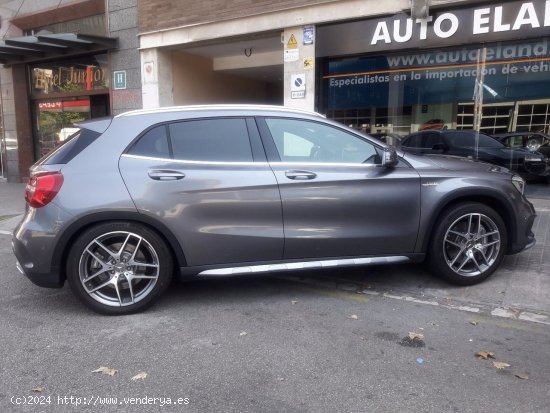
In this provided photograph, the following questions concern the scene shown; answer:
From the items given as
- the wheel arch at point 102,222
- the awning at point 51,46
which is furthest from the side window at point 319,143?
the awning at point 51,46

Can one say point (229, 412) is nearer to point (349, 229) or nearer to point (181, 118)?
point (349, 229)

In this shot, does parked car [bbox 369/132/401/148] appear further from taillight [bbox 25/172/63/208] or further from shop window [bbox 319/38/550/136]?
taillight [bbox 25/172/63/208]

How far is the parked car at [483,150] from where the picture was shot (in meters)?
8.38

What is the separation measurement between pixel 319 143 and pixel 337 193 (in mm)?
511

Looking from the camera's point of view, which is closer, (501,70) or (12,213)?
(501,70)

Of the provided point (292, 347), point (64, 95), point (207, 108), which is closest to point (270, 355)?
point (292, 347)

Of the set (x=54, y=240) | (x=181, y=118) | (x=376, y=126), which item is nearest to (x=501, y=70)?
(x=376, y=126)

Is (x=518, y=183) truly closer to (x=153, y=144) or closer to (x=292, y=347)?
(x=292, y=347)

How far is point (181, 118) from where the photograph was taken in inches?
164

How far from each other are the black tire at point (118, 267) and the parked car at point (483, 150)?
5.71 metres

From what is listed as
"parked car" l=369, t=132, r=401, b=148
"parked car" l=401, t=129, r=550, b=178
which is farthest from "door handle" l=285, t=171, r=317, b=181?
"parked car" l=369, t=132, r=401, b=148

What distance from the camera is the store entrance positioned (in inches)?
498

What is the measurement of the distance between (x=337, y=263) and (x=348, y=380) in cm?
140

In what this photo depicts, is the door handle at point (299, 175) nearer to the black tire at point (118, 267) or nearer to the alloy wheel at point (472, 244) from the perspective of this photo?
the black tire at point (118, 267)
